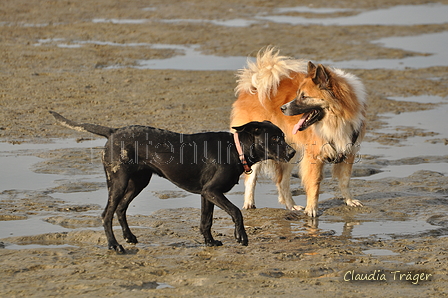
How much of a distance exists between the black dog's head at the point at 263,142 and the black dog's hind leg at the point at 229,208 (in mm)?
456

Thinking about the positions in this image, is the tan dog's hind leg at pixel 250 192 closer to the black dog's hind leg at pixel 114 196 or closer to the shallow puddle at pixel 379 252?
the shallow puddle at pixel 379 252

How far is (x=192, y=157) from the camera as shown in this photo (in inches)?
224

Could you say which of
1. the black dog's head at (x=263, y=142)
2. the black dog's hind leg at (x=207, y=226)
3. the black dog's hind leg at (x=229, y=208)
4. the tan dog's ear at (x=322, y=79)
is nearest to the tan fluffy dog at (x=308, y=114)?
the tan dog's ear at (x=322, y=79)

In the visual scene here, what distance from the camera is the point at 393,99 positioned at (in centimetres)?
1280

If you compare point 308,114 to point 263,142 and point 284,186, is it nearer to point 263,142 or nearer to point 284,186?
point 284,186

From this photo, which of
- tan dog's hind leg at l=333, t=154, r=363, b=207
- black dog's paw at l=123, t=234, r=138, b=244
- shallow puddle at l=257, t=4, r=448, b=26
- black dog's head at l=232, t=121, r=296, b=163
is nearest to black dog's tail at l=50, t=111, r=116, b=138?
black dog's paw at l=123, t=234, r=138, b=244

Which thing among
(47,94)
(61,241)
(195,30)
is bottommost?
(61,241)

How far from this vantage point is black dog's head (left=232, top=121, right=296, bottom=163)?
18.6 ft

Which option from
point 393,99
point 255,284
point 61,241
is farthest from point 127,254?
point 393,99

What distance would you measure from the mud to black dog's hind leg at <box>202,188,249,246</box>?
5.5 inches

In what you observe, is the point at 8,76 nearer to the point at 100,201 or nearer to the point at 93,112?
the point at 93,112

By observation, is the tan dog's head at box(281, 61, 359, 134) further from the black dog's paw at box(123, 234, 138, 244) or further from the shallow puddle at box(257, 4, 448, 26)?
the shallow puddle at box(257, 4, 448, 26)

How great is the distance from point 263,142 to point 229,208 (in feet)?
Answer: 2.16

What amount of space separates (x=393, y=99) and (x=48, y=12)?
11.5m
